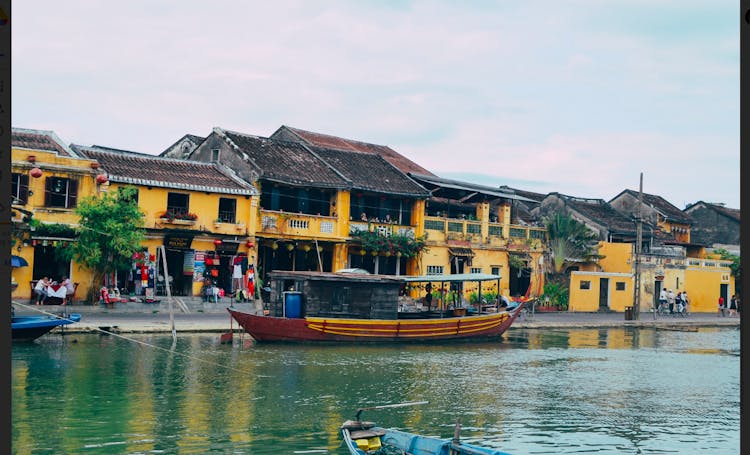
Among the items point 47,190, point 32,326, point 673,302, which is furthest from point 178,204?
point 673,302

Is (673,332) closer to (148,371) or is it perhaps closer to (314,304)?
(314,304)

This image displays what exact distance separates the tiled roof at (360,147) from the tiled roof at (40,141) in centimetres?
1449

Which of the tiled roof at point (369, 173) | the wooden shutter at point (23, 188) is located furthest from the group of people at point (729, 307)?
the wooden shutter at point (23, 188)

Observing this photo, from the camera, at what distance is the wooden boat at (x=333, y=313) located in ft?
87.3

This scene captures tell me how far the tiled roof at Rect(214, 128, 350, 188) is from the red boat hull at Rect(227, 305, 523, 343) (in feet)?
31.6

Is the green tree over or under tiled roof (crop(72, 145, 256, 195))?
under

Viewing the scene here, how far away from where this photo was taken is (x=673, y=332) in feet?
127

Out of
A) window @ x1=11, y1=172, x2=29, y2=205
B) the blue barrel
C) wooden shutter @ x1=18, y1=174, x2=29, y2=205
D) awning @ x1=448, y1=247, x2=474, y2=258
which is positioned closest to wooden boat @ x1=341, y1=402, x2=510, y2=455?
the blue barrel

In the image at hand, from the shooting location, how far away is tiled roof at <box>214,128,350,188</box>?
116 ft

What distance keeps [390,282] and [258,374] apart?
806 cm

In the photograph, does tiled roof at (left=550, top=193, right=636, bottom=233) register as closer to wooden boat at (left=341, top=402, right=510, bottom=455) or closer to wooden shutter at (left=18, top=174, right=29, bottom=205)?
wooden shutter at (left=18, top=174, right=29, bottom=205)

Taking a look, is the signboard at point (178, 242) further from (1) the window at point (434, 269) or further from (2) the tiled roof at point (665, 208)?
(2) the tiled roof at point (665, 208)

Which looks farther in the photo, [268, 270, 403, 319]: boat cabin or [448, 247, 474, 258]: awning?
[448, 247, 474, 258]: awning
